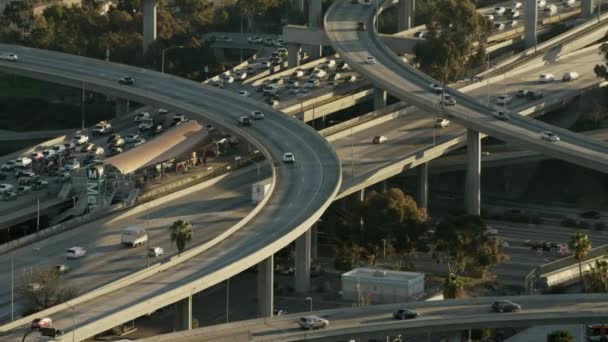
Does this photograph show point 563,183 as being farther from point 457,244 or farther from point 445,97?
point 457,244

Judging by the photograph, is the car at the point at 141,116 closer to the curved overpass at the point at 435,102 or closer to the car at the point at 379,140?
the curved overpass at the point at 435,102

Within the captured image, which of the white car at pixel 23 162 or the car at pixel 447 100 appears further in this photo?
the car at pixel 447 100

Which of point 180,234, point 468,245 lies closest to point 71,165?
point 180,234

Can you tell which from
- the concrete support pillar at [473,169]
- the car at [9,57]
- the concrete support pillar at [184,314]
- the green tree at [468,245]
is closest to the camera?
the concrete support pillar at [184,314]

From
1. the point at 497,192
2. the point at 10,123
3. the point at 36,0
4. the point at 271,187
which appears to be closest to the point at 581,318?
the point at 271,187

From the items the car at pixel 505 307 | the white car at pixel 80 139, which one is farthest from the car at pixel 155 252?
the white car at pixel 80 139

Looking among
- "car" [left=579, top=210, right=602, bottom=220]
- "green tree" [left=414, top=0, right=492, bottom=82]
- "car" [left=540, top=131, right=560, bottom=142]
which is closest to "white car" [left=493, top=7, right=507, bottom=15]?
"green tree" [left=414, top=0, right=492, bottom=82]

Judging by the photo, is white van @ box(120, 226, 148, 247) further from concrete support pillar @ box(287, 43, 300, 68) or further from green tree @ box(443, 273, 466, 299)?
concrete support pillar @ box(287, 43, 300, 68)
